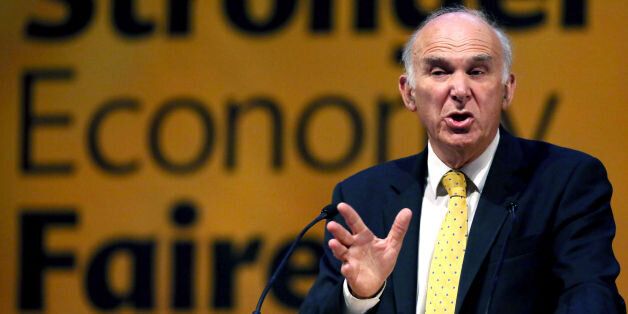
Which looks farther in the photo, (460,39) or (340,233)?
(460,39)

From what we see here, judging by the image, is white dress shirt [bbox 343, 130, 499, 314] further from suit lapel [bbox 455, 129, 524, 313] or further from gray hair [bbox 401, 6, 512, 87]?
gray hair [bbox 401, 6, 512, 87]

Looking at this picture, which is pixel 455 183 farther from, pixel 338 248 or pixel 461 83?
pixel 338 248

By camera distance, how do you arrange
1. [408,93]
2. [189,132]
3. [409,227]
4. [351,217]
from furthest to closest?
[189,132] < [408,93] < [409,227] < [351,217]

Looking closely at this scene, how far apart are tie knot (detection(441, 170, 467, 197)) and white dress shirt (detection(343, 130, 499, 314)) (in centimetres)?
2

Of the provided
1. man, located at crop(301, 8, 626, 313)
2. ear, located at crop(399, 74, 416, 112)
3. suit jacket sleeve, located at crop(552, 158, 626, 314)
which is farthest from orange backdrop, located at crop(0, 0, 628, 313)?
suit jacket sleeve, located at crop(552, 158, 626, 314)

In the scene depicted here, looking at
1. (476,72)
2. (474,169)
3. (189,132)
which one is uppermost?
(476,72)

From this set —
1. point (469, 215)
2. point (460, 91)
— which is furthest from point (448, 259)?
point (460, 91)

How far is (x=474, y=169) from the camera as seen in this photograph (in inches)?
101

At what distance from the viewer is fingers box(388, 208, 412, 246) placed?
7.36 feet

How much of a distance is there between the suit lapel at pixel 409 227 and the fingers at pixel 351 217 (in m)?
0.21

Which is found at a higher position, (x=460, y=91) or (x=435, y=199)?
(x=460, y=91)

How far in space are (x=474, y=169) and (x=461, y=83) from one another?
20 cm

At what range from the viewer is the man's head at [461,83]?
2498 millimetres

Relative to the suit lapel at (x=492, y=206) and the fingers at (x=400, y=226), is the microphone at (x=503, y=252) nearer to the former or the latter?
the suit lapel at (x=492, y=206)
